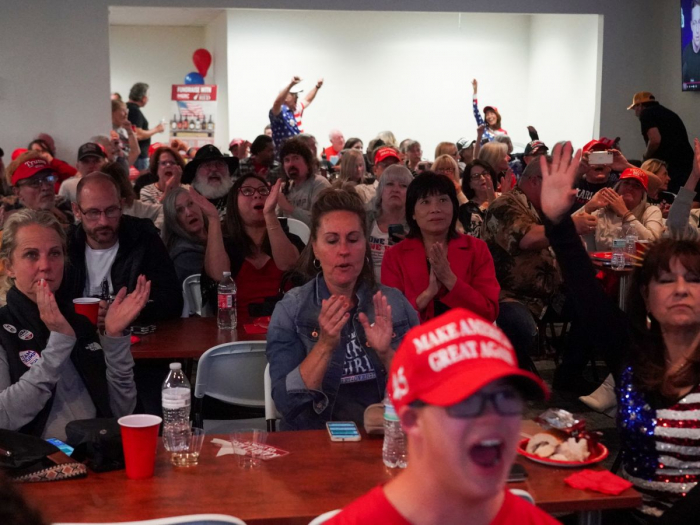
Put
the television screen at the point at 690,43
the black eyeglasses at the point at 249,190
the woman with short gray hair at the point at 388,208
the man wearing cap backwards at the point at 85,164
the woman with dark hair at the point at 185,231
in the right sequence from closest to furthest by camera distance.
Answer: the black eyeglasses at the point at 249,190 → the woman with dark hair at the point at 185,231 → the woman with short gray hair at the point at 388,208 → the man wearing cap backwards at the point at 85,164 → the television screen at the point at 690,43

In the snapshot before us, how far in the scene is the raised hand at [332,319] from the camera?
8.13ft

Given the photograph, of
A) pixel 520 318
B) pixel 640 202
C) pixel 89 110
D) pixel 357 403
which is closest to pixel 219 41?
pixel 89 110

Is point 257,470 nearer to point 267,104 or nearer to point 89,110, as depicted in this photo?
point 89,110

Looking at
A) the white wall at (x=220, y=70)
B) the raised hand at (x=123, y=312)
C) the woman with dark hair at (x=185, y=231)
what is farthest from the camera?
the white wall at (x=220, y=70)

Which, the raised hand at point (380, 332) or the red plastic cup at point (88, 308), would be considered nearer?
the raised hand at point (380, 332)

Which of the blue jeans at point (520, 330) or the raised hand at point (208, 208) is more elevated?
the raised hand at point (208, 208)

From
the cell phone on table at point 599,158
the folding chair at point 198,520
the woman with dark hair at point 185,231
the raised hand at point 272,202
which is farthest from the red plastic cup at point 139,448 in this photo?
the cell phone on table at point 599,158

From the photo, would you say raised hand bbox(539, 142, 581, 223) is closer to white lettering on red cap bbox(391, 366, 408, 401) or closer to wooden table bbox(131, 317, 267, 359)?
white lettering on red cap bbox(391, 366, 408, 401)

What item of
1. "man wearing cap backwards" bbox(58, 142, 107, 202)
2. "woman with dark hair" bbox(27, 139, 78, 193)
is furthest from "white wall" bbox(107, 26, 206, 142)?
"man wearing cap backwards" bbox(58, 142, 107, 202)

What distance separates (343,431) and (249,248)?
6.93ft

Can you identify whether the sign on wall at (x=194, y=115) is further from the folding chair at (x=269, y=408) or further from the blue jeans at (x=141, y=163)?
the folding chair at (x=269, y=408)

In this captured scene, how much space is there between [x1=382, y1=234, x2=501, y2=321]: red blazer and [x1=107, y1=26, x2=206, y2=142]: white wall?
13849 millimetres

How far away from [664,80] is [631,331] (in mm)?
8105

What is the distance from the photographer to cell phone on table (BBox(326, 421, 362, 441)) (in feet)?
7.68
